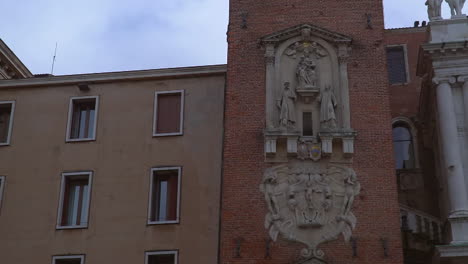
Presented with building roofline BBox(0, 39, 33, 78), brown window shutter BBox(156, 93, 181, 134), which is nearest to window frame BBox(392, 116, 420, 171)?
brown window shutter BBox(156, 93, 181, 134)

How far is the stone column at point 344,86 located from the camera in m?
26.4

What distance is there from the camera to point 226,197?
25.7 m

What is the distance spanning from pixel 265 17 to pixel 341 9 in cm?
279

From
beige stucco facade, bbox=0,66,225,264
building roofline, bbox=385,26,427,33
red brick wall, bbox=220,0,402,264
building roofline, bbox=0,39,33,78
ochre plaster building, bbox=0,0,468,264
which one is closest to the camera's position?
red brick wall, bbox=220,0,402,264

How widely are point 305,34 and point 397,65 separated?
34.8 feet

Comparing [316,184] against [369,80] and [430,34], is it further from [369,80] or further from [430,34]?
[430,34]

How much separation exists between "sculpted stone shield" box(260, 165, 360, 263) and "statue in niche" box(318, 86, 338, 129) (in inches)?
59.8

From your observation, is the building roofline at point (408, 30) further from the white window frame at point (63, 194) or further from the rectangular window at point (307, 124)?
the white window frame at point (63, 194)

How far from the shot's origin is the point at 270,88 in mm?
27094

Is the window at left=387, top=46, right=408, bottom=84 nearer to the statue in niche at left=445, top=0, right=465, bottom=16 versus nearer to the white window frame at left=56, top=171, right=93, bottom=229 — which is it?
the statue in niche at left=445, top=0, right=465, bottom=16

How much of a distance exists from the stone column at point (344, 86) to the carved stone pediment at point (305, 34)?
402 millimetres

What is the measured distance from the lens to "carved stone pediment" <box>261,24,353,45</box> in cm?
2766

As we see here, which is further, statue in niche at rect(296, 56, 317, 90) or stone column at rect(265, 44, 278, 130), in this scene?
statue in niche at rect(296, 56, 317, 90)

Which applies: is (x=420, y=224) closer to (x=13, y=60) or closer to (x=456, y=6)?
(x=456, y=6)
